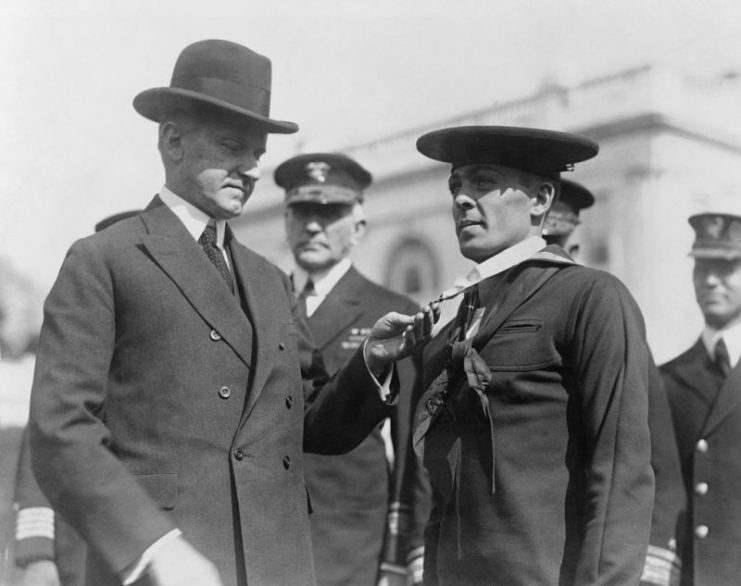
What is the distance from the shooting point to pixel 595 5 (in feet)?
16.2

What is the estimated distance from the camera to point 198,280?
8.86 feet

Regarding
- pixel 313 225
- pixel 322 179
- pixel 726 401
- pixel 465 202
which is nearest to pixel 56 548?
pixel 313 225

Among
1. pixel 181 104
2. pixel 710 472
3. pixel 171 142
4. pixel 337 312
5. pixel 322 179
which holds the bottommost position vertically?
pixel 710 472

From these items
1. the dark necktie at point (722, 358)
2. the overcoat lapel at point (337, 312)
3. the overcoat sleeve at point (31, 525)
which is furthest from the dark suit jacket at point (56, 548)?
the dark necktie at point (722, 358)

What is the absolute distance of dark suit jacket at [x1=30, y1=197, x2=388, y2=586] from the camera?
2348mm

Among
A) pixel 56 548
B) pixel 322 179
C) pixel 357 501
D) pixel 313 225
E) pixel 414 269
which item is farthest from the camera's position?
pixel 414 269

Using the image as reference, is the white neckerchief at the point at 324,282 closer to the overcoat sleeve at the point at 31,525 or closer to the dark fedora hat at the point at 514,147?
the overcoat sleeve at the point at 31,525

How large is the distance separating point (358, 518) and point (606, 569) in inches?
76.0

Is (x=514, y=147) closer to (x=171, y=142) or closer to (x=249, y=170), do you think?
(x=249, y=170)

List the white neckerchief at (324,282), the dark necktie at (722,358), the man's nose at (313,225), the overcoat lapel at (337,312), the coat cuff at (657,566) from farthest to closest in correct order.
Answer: the man's nose at (313,225), the white neckerchief at (324,282), the overcoat lapel at (337,312), the dark necktie at (722,358), the coat cuff at (657,566)

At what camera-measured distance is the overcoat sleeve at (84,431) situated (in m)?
2.31

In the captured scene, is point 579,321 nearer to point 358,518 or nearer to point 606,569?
point 606,569

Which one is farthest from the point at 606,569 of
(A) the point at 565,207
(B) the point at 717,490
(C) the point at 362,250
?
(C) the point at 362,250

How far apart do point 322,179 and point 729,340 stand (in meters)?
2.11
